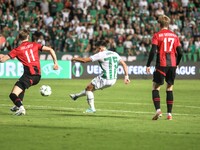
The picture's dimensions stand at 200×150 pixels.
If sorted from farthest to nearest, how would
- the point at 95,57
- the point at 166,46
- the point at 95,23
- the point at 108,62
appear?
the point at 95,23, the point at 108,62, the point at 95,57, the point at 166,46

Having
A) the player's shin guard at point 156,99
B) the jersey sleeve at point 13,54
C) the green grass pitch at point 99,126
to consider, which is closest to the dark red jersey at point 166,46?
the player's shin guard at point 156,99

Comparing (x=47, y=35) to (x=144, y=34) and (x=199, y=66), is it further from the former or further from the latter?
(x=199, y=66)

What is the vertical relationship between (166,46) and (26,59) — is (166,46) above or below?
above

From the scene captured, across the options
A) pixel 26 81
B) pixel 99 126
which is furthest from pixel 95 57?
pixel 99 126

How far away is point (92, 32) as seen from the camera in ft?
117

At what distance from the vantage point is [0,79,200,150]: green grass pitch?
10.7 m

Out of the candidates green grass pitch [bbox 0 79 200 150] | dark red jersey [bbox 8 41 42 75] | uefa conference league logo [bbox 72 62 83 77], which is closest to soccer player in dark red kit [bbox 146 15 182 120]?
green grass pitch [bbox 0 79 200 150]

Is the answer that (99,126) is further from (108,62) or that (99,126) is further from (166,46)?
(108,62)

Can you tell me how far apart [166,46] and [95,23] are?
71.8 ft

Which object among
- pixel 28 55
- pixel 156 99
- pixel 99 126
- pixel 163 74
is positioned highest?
pixel 28 55

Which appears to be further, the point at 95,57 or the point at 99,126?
the point at 95,57

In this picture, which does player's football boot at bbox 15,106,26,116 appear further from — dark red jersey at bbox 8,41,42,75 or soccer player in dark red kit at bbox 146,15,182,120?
soccer player in dark red kit at bbox 146,15,182,120

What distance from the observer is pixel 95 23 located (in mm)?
36469

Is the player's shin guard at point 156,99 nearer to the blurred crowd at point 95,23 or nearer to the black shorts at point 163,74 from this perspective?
the black shorts at point 163,74
